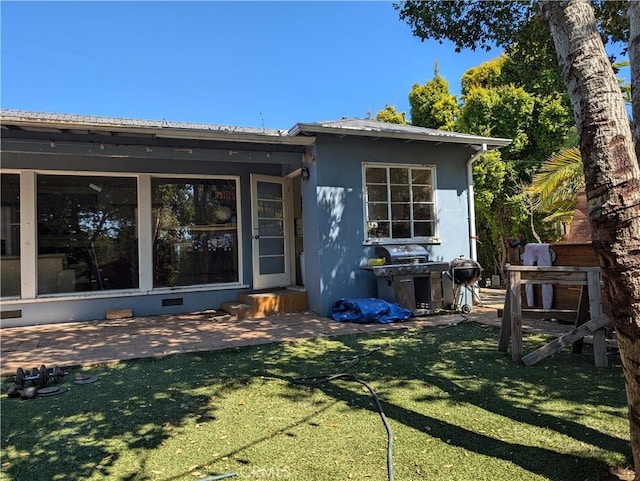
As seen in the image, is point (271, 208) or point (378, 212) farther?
point (271, 208)

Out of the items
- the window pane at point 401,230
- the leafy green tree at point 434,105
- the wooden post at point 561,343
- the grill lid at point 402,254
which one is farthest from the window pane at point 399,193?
the leafy green tree at point 434,105

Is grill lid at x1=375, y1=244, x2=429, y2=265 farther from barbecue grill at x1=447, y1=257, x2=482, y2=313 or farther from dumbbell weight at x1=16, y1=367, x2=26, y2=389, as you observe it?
dumbbell weight at x1=16, y1=367, x2=26, y2=389

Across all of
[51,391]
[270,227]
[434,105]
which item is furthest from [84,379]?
[434,105]

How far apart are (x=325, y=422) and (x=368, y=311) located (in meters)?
3.81

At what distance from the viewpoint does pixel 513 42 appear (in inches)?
253

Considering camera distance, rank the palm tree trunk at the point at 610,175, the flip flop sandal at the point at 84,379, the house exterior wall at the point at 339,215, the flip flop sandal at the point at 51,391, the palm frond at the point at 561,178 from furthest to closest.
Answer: the palm frond at the point at 561,178 → the house exterior wall at the point at 339,215 → the flip flop sandal at the point at 84,379 → the flip flop sandal at the point at 51,391 → the palm tree trunk at the point at 610,175

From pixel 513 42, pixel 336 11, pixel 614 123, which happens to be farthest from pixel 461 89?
pixel 614 123

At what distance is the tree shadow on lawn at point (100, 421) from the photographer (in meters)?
2.46

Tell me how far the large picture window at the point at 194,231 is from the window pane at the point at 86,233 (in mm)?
459

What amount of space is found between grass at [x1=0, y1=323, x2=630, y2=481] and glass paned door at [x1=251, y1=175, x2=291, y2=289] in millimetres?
3813

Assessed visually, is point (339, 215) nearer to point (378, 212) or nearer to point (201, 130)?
point (378, 212)

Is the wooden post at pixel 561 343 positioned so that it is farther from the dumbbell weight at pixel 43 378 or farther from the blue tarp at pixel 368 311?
the dumbbell weight at pixel 43 378

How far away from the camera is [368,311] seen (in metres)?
6.72

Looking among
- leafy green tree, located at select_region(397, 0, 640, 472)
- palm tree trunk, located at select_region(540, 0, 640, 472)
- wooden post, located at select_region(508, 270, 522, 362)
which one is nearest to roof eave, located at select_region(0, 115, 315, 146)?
wooden post, located at select_region(508, 270, 522, 362)
